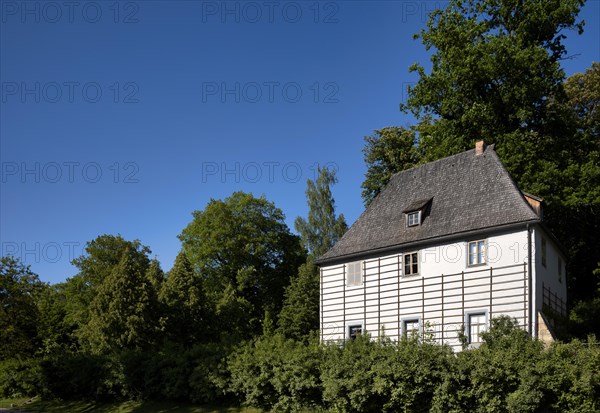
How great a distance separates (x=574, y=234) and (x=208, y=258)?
99.2 feet

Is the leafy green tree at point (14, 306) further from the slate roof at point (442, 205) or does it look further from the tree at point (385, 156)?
the tree at point (385, 156)

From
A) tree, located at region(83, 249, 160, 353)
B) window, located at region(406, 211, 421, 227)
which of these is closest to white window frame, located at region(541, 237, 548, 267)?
window, located at region(406, 211, 421, 227)

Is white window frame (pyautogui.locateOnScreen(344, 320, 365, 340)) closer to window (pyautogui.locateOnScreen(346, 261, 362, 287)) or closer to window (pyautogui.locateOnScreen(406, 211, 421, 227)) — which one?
window (pyautogui.locateOnScreen(346, 261, 362, 287))

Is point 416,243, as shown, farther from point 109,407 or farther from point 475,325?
point 109,407

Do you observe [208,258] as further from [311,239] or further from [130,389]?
[130,389]

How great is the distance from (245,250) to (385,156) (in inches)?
601

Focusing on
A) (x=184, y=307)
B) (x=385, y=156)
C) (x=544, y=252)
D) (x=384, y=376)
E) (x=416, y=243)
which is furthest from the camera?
(x=385, y=156)

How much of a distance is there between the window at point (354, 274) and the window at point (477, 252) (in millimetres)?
5947

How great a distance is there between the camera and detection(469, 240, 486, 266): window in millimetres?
23378

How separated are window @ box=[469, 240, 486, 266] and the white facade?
4 cm

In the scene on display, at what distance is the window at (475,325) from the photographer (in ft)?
74.9

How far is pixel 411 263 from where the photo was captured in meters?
25.9

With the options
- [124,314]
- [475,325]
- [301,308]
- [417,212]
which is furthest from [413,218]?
[301,308]

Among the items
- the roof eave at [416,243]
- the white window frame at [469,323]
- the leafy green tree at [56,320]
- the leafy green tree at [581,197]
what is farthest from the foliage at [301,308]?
the white window frame at [469,323]
